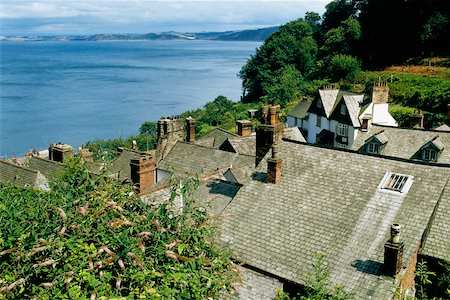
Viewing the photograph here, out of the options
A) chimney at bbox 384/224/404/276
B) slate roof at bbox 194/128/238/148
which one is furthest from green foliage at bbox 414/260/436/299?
slate roof at bbox 194/128/238/148

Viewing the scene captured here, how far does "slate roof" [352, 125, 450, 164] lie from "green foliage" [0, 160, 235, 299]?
2494cm

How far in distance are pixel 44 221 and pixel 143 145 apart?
84003mm

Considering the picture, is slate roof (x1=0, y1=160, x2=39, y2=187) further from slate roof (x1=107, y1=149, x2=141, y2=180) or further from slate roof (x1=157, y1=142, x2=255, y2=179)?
slate roof (x1=157, y1=142, x2=255, y2=179)

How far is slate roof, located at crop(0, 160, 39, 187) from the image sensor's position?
101 feet

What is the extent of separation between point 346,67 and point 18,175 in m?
74.9

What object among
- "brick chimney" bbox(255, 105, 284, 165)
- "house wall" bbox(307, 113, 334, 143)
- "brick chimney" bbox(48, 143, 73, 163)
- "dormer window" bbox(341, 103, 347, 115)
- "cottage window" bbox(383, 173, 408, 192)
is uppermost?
"brick chimney" bbox(255, 105, 284, 165)

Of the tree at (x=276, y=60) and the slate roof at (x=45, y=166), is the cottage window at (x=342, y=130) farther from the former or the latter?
the tree at (x=276, y=60)

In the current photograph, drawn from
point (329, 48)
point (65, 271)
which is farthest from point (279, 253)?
point (329, 48)

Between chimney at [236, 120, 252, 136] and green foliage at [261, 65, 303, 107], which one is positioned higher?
chimney at [236, 120, 252, 136]

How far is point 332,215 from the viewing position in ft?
56.9

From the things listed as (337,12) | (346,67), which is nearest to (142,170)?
(346,67)

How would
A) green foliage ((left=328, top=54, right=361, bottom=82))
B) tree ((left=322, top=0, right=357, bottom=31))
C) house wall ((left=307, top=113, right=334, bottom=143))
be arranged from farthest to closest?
tree ((left=322, top=0, right=357, bottom=31)) → green foliage ((left=328, top=54, right=361, bottom=82)) → house wall ((left=307, top=113, right=334, bottom=143))

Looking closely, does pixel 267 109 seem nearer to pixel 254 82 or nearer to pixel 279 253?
pixel 279 253

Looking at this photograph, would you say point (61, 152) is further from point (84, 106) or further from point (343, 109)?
point (84, 106)
